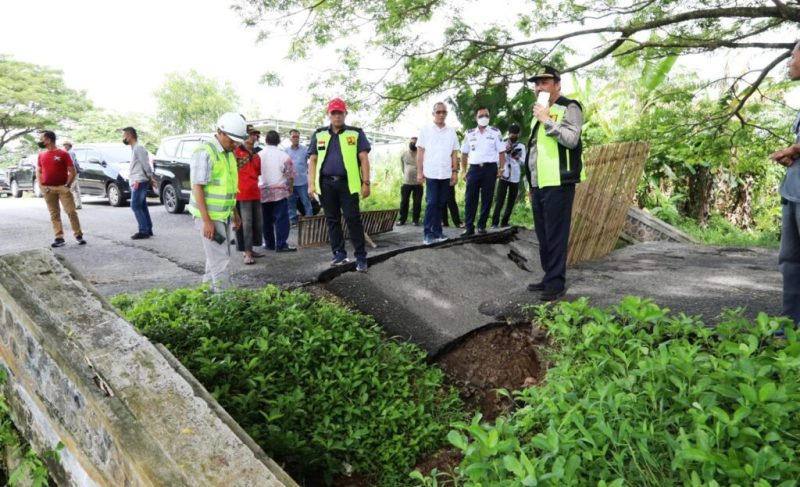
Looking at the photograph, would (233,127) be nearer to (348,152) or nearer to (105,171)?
(348,152)

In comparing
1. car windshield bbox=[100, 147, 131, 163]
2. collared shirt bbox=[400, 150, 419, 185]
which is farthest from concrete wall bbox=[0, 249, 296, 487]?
car windshield bbox=[100, 147, 131, 163]

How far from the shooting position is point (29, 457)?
2.72 m

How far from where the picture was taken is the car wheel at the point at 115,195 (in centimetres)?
1430

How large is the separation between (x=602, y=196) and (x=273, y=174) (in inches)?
175

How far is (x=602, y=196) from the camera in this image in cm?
675

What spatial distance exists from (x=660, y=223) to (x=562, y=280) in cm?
586

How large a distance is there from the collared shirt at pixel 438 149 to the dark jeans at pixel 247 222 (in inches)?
91.9

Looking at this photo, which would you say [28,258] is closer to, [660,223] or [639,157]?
[639,157]

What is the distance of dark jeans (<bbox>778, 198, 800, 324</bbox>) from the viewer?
331 centimetres

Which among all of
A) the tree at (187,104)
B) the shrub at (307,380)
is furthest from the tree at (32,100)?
the shrub at (307,380)

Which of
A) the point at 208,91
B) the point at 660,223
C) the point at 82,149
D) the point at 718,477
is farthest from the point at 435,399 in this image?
the point at 208,91

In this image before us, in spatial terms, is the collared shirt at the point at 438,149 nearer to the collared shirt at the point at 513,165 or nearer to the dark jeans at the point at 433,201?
the dark jeans at the point at 433,201

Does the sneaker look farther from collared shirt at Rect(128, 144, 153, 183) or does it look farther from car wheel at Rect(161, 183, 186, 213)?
car wheel at Rect(161, 183, 186, 213)

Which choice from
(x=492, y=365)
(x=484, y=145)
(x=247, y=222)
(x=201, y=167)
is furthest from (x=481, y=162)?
(x=201, y=167)
